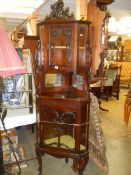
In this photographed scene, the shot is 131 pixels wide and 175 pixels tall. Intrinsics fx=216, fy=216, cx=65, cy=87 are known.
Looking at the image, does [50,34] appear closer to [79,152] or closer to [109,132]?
[79,152]

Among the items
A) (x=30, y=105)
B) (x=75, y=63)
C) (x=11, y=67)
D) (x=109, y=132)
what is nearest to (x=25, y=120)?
→ (x=30, y=105)

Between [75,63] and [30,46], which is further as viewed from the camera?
[30,46]

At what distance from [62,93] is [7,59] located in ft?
4.00

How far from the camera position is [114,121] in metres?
4.66

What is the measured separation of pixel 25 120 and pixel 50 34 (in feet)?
3.20

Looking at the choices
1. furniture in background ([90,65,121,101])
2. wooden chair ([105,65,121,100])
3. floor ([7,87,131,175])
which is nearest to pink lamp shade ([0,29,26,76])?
floor ([7,87,131,175])

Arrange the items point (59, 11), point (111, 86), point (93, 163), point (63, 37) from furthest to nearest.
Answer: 1. point (111, 86)
2. point (93, 163)
3. point (59, 11)
4. point (63, 37)

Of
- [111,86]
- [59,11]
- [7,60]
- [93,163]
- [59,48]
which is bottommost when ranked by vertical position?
[93,163]

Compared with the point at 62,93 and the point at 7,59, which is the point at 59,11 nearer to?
the point at 62,93

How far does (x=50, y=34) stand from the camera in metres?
2.20

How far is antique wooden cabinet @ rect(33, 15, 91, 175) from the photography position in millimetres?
2166

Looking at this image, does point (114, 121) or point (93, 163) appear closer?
point (93, 163)

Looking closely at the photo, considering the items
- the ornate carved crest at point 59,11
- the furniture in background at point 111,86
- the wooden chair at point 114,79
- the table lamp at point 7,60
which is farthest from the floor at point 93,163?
the wooden chair at point 114,79

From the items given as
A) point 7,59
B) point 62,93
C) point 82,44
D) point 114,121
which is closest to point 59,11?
point 82,44
